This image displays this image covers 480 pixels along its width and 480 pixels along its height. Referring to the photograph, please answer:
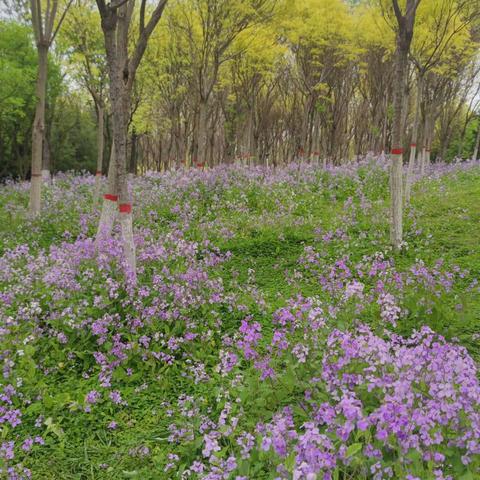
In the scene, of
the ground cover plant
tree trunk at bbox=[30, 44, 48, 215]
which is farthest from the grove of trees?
the ground cover plant

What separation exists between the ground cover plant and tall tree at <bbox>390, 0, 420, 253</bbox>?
0.63 meters

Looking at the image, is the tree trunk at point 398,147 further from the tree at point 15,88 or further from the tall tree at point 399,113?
the tree at point 15,88

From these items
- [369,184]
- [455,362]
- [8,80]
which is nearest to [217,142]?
[8,80]

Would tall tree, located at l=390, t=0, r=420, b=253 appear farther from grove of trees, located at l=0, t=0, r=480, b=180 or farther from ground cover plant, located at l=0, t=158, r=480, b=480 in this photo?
grove of trees, located at l=0, t=0, r=480, b=180

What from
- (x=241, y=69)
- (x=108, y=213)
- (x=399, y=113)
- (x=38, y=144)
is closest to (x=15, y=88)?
(x=38, y=144)

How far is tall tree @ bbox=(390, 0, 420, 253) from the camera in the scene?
7488mm

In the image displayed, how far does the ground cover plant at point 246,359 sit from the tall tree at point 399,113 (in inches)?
24.8

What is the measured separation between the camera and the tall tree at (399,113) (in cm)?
749

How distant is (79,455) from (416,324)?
13.6 feet

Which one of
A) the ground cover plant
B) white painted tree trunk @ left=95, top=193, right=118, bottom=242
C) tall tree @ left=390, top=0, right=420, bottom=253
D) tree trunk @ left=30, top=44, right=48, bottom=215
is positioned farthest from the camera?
tree trunk @ left=30, top=44, right=48, bottom=215

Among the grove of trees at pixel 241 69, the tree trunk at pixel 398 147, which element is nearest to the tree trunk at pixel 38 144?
the grove of trees at pixel 241 69

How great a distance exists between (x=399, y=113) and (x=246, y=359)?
5829 mm

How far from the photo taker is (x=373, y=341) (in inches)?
127

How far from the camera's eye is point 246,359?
446cm
